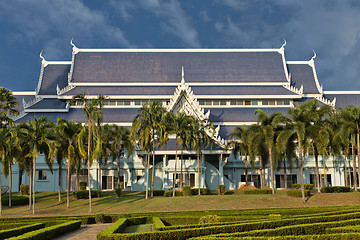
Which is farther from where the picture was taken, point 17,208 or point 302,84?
point 302,84

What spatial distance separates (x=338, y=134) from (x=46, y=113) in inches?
1649

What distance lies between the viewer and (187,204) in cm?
3784

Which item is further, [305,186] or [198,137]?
[198,137]

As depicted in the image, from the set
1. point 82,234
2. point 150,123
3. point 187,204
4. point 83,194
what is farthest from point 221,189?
point 82,234

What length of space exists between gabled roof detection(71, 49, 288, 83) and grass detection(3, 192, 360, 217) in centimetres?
Answer: 3096

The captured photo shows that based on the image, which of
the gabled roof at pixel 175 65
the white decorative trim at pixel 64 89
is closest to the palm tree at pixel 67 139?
the white decorative trim at pixel 64 89

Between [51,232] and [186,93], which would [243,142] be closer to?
[186,93]

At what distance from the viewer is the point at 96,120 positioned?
3556 cm

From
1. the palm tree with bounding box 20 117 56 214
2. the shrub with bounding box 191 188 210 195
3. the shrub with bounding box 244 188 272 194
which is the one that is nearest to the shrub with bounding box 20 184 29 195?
the palm tree with bounding box 20 117 56 214

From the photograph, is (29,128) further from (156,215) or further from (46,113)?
(46,113)

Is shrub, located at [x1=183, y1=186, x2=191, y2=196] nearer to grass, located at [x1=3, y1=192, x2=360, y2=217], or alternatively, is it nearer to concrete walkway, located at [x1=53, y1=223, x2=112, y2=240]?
grass, located at [x1=3, y1=192, x2=360, y2=217]

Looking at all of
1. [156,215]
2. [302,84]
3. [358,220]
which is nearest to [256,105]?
[302,84]

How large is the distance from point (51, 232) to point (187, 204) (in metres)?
17.2

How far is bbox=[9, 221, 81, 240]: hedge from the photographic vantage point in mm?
20109
